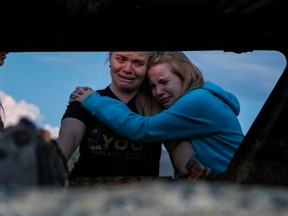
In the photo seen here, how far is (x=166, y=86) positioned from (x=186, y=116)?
27cm

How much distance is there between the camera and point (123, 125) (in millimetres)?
2678

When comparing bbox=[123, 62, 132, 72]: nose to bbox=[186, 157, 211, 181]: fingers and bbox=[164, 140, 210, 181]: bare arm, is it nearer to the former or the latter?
bbox=[164, 140, 210, 181]: bare arm

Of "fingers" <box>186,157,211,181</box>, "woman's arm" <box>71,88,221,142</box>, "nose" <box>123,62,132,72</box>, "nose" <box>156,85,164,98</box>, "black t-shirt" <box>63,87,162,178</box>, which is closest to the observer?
"fingers" <box>186,157,211,181</box>

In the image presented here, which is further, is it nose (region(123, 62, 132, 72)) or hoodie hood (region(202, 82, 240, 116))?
nose (region(123, 62, 132, 72))

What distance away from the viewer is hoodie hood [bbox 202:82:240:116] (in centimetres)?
283

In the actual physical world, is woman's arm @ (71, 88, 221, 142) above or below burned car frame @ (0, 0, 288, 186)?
below

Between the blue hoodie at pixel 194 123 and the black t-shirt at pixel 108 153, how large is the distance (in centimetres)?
9

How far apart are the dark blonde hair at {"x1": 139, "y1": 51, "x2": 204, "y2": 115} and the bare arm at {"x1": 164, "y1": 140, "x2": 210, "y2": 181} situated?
25cm

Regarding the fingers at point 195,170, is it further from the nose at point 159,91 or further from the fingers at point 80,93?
the fingers at point 80,93

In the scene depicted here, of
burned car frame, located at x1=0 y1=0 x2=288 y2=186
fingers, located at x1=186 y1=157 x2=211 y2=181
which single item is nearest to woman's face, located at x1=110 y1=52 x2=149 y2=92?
fingers, located at x1=186 y1=157 x2=211 y2=181

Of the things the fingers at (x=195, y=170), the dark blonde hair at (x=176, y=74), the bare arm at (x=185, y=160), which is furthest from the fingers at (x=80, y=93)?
the fingers at (x=195, y=170)

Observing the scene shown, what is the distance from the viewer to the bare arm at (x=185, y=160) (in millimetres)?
2468
